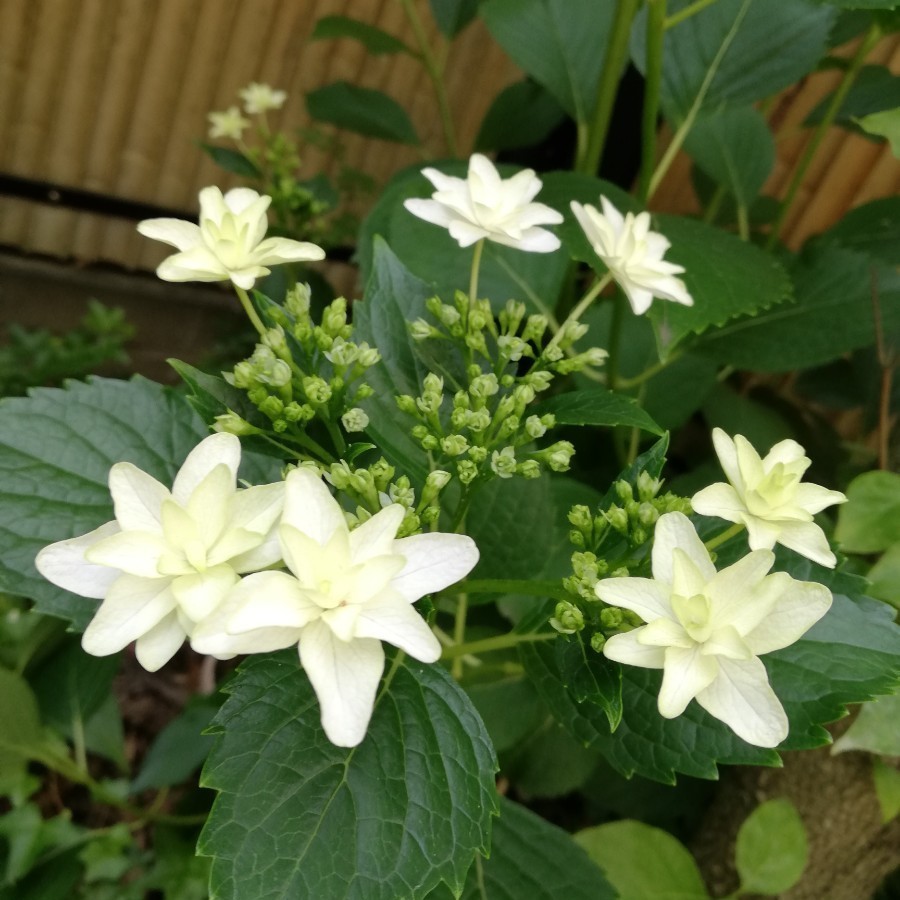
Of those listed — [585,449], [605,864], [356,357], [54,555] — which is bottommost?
[605,864]

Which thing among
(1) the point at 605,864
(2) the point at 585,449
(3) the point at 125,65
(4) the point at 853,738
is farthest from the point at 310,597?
(3) the point at 125,65

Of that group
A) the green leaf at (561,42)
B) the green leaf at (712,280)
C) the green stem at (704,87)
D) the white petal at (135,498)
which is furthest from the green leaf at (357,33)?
the white petal at (135,498)

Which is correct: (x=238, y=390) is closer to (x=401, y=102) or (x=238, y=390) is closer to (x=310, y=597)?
(x=310, y=597)

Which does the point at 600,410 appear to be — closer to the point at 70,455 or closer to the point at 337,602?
the point at 337,602

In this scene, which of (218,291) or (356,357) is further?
(218,291)

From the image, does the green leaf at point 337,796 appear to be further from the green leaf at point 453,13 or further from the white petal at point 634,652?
the green leaf at point 453,13

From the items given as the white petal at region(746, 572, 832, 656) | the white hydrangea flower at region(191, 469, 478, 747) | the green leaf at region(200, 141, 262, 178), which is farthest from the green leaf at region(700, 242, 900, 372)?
the green leaf at region(200, 141, 262, 178)
